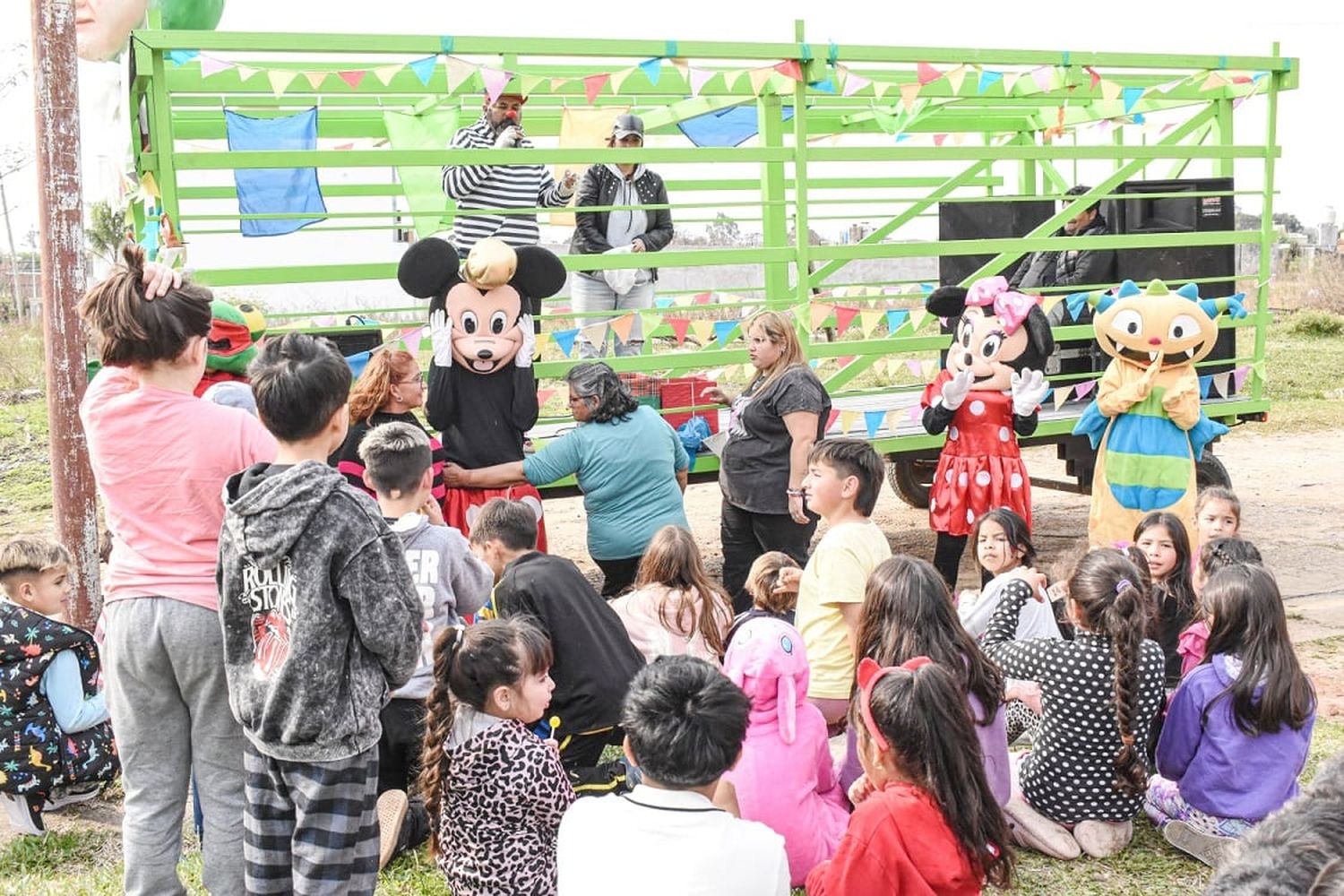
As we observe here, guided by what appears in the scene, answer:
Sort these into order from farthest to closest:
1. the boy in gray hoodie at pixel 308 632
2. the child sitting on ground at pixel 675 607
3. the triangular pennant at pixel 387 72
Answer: the triangular pennant at pixel 387 72, the child sitting on ground at pixel 675 607, the boy in gray hoodie at pixel 308 632

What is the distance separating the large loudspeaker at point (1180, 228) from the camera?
829cm

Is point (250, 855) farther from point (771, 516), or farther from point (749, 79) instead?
A: point (749, 79)

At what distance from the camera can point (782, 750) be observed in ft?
12.3

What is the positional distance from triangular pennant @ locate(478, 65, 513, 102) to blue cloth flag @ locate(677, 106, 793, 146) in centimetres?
195

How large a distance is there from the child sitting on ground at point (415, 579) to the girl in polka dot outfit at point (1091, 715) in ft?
5.69

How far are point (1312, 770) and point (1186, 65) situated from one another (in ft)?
14.4

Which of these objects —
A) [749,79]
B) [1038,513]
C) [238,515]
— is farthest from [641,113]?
[238,515]

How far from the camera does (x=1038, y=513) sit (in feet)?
32.6

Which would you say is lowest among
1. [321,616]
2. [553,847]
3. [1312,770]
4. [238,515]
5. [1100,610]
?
[1312,770]

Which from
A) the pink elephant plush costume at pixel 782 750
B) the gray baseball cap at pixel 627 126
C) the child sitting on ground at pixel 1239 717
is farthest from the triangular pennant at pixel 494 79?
the child sitting on ground at pixel 1239 717

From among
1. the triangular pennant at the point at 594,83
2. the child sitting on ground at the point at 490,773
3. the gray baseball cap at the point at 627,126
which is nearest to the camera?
the child sitting on ground at the point at 490,773

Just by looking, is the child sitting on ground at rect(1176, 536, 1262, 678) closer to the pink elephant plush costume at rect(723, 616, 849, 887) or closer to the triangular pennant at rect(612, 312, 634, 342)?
the pink elephant plush costume at rect(723, 616, 849, 887)

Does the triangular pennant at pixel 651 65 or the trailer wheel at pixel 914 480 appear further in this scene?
the trailer wheel at pixel 914 480

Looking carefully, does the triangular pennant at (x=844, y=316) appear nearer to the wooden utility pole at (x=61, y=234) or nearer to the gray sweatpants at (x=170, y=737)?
the wooden utility pole at (x=61, y=234)
